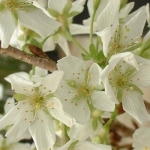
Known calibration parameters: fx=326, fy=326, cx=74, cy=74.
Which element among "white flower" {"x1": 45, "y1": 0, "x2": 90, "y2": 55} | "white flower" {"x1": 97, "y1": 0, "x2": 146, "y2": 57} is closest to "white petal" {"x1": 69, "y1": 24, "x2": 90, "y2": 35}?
"white flower" {"x1": 45, "y1": 0, "x2": 90, "y2": 55}

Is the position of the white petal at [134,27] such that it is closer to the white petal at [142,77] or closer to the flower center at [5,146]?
the white petal at [142,77]

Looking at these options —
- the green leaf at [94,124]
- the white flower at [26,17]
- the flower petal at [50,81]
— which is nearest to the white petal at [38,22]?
the white flower at [26,17]

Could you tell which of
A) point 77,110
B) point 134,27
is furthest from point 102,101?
point 134,27

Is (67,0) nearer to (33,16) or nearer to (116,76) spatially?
(33,16)

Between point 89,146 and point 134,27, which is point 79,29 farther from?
point 89,146

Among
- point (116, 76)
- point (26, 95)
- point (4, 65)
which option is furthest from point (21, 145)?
point (4, 65)

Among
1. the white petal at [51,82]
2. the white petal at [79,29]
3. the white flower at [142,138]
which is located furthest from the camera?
the white petal at [79,29]
